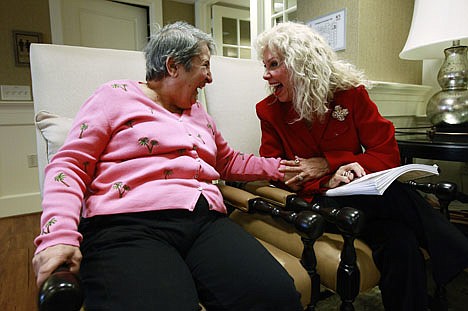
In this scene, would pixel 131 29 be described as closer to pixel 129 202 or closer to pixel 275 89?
pixel 275 89

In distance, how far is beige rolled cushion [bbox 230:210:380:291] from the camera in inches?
36.5

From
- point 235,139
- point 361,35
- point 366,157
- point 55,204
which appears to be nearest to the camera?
point 55,204

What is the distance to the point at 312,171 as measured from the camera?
1.18 meters

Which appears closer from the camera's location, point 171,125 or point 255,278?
point 255,278

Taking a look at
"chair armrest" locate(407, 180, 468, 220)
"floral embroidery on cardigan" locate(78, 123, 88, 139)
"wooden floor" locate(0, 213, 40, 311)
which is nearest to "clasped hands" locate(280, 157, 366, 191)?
"chair armrest" locate(407, 180, 468, 220)

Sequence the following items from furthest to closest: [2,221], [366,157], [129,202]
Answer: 1. [2,221]
2. [366,157]
3. [129,202]

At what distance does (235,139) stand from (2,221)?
2637 millimetres

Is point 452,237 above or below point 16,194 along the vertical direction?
above

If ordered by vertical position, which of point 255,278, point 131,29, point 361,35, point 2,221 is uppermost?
point 131,29

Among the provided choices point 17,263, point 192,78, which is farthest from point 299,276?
point 17,263

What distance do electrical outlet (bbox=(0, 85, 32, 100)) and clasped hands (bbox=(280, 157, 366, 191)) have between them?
294 centimetres

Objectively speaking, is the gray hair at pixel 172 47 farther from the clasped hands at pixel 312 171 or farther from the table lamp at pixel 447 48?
the table lamp at pixel 447 48

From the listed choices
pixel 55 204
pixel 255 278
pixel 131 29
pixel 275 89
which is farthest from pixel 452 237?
pixel 131 29

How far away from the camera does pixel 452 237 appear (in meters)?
0.94
